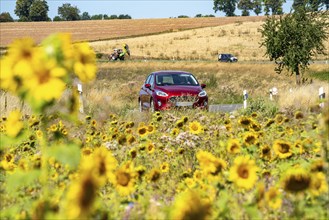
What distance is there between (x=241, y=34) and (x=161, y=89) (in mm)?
71590

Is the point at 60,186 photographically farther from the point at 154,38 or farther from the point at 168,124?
the point at 154,38

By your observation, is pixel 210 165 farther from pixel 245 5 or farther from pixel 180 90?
pixel 245 5

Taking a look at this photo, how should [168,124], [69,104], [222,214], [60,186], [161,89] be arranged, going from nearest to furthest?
[69,104], [222,214], [60,186], [168,124], [161,89]

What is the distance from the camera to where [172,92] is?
17484 mm

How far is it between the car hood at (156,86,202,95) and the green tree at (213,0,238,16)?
151m

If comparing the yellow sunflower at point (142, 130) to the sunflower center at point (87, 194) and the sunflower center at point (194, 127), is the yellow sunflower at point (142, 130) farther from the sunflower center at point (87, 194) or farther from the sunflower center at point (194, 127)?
the sunflower center at point (87, 194)

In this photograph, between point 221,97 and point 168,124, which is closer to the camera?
point 168,124

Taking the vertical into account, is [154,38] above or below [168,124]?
below

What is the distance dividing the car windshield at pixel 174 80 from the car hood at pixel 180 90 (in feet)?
1.46

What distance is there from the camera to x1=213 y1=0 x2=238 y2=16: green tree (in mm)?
166288

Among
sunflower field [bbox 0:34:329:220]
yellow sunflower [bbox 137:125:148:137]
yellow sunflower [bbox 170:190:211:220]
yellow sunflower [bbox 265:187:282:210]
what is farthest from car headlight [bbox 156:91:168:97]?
yellow sunflower [bbox 170:190:211:220]

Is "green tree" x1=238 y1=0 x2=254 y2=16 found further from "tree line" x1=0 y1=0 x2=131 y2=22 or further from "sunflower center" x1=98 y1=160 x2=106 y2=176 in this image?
"sunflower center" x1=98 y1=160 x2=106 y2=176

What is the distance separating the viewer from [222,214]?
10.9ft

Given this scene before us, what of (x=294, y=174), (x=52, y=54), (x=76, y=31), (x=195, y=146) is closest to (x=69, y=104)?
(x=52, y=54)
